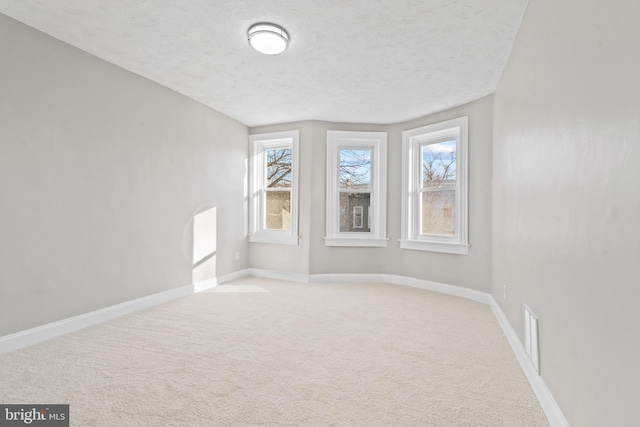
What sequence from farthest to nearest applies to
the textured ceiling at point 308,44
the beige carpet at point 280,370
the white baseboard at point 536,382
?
the textured ceiling at point 308,44 → the beige carpet at point 280,370 → the white baseboard at point 536,382

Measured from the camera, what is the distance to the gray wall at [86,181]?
248 cm

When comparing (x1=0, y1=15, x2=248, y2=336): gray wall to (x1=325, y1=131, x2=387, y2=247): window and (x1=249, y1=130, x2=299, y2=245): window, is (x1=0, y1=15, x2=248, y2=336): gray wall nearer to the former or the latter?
(x1=249, y1=130, x2=299, y2=245): window

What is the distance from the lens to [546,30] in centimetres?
182

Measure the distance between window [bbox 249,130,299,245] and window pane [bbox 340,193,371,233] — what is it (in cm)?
83

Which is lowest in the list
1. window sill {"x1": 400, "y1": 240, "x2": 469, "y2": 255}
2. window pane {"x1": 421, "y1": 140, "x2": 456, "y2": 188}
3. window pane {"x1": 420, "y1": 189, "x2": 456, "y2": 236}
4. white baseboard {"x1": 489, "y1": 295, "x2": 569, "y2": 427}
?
white baseboard {"x1": 489, "y1": 295, "x2": 569, "y2": 427}

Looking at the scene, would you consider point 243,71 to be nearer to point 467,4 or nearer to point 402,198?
point 467,4

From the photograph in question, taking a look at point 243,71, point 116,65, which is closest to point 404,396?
point 243,71

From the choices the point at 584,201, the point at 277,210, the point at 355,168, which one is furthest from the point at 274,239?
the point at 584,201

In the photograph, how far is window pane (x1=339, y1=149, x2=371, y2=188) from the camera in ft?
16.6

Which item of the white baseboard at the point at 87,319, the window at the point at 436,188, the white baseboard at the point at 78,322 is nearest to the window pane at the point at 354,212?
the window at the point at 436,188

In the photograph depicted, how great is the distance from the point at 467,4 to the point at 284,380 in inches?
111

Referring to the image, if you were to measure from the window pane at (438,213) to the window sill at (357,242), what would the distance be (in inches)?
24.8

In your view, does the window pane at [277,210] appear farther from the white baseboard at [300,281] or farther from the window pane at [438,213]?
the window pane at [438,213]

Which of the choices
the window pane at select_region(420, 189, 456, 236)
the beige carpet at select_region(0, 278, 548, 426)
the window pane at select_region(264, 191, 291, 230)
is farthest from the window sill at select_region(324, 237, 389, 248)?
the beige carpet at select_region(0, 278, 548, 426)
